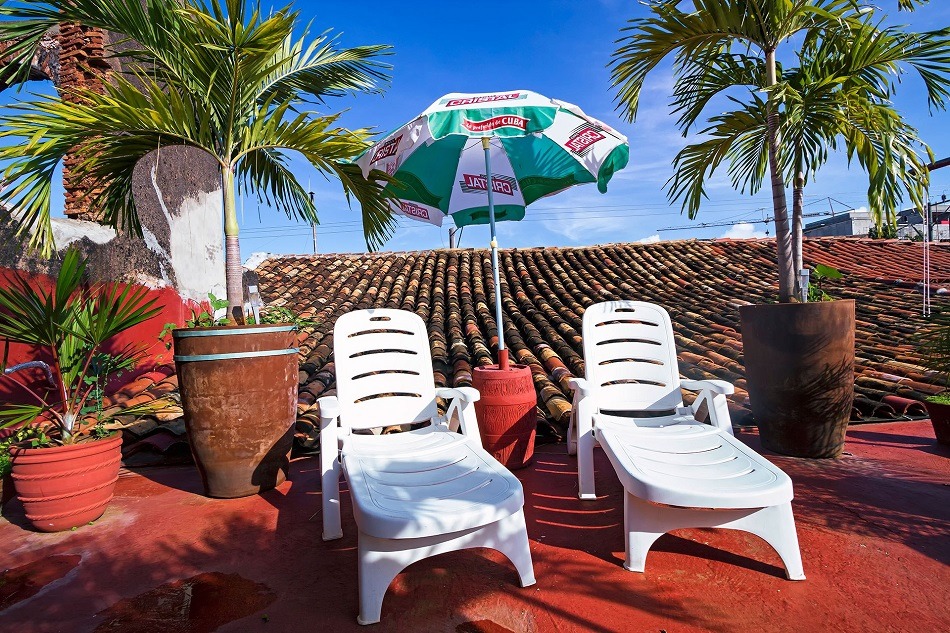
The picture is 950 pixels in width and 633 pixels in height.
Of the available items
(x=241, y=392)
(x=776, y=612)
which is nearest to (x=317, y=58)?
(x=241, y=392)

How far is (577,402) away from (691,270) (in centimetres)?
828

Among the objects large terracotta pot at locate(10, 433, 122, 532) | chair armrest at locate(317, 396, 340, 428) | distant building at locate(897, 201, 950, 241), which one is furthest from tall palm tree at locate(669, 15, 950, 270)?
distant building at locate(897, 201, 950, 241)

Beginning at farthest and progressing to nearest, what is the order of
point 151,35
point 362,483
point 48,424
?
point 151,35 < point 48,424 < point 362,483

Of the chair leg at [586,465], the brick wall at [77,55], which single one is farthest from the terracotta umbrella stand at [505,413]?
the brick wall at [77,55]

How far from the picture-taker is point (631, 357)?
3658 mm

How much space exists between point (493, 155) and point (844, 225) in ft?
96.6

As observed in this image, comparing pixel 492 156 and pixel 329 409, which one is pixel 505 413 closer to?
pixel 329 409

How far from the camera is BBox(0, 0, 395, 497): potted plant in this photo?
3158 mm

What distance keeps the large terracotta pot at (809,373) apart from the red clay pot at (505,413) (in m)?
1.67

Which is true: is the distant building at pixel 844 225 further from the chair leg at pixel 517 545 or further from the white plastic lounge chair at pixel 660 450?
the chair leg at pixel 517 545

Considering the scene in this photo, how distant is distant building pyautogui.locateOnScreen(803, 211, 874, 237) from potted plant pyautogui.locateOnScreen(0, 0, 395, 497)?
28950mm

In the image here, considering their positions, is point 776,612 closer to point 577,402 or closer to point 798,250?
point 577,402

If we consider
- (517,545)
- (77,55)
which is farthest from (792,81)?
(77,55)

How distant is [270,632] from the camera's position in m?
1.93
